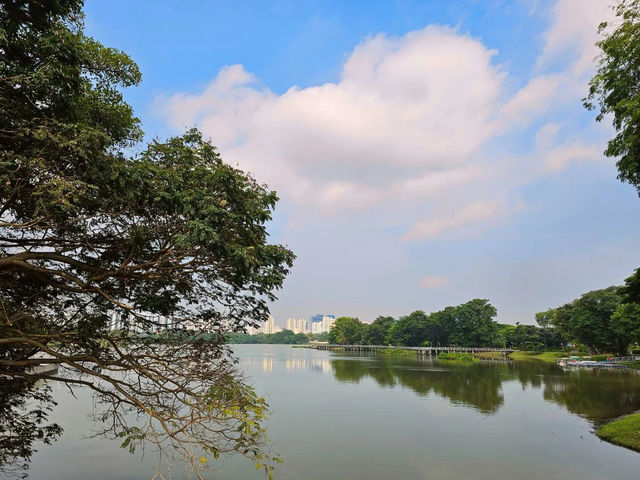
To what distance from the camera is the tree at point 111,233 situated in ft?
19.0

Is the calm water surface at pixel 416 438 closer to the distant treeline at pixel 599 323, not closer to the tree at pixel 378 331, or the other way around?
the distant treeline at pixel 599 323

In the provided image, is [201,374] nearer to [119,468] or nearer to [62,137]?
[62,137]

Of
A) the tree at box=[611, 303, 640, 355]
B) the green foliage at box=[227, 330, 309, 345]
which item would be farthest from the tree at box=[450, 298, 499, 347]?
the green foliage at box=[227, 330, 309, 345]

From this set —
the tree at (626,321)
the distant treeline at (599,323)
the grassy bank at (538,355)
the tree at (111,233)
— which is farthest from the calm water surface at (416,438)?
the grassy bank at (538,355)

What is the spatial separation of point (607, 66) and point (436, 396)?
2140 centimetres

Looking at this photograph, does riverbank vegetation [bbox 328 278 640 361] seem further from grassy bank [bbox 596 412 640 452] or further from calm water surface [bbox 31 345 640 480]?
calm water surface [bbox 31 345 640 480]

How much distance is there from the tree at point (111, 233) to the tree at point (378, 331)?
9862 cm

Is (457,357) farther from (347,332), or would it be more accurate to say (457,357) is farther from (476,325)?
(347,332)

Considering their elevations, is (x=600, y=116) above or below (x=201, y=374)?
above

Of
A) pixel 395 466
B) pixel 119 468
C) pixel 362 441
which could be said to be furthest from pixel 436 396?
A: pixel 119 468

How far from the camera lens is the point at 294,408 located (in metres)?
22.5

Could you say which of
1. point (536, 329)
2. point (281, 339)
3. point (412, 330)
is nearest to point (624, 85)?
point (536, 329)

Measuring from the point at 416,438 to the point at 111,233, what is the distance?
47.4 feet

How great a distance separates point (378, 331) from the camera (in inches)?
4119
